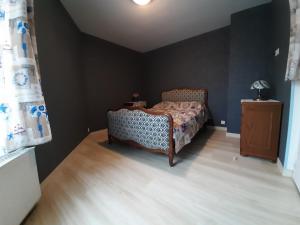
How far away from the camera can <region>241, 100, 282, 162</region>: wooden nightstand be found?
2.08 meters

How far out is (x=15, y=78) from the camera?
3.96 ft

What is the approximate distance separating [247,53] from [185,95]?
175cm

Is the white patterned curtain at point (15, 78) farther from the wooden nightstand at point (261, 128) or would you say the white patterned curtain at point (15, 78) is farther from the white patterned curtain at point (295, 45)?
the wooden nightstand at point (261, 128)

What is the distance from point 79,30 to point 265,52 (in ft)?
13.6

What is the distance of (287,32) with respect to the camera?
183 cm

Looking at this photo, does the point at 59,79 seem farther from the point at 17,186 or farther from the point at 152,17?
the point at 152,17

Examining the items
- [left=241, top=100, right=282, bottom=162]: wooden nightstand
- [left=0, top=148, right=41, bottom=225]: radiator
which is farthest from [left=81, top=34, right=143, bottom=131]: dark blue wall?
[left=241, top=100, right=282, bottom=162]: wooden nightstand

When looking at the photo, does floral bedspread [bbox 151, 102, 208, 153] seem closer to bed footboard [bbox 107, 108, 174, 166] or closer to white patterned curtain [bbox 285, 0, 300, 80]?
bed footboard [bbox 107, 108, 174, 166]

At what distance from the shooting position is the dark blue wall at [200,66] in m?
3.67

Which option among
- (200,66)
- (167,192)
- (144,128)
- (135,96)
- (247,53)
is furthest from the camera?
(135,96)

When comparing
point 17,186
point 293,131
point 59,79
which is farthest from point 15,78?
point 293,131

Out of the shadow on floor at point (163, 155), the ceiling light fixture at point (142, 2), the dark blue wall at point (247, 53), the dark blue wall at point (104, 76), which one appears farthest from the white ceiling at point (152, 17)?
the shadow on floor at point (163, 155)

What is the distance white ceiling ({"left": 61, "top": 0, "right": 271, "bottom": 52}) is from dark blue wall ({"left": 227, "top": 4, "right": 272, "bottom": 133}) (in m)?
0.22

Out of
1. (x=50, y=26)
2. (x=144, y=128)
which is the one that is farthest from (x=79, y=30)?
(x=144, y=128)
